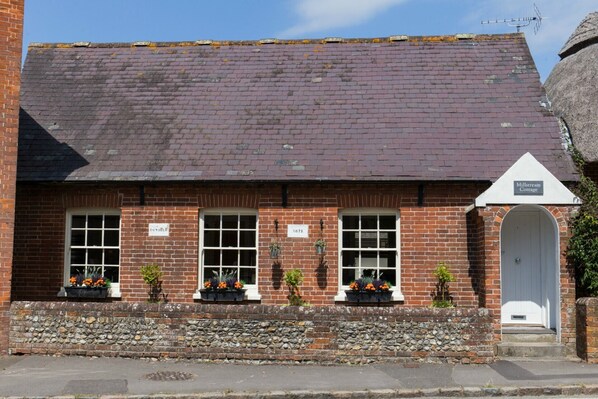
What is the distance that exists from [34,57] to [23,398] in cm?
1113

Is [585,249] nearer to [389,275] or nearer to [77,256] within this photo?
[389,275]

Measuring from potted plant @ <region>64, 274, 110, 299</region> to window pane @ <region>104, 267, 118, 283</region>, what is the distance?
1.12ft

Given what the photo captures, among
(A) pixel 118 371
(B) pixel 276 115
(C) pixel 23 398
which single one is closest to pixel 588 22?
(B) pixel 276 115

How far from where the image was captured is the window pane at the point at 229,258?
551 inches

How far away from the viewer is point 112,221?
47.0 ft

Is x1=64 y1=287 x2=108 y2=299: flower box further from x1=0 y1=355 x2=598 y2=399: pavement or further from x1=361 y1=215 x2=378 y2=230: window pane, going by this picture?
x1=361 y1=215 x2=378 y2=230: window pane

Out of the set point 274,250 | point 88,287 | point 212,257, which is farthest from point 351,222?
point 88,287

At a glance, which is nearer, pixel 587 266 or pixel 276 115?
pixel 587 266

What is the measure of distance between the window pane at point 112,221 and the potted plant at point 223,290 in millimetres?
2433

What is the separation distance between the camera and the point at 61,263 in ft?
46.2

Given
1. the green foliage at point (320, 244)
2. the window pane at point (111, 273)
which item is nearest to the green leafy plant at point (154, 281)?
the window pane at point (111, 273)

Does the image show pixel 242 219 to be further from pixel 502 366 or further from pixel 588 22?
pixel 588 22

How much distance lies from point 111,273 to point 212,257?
223 centimetres

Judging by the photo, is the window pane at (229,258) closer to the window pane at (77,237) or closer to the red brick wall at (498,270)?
the window pane at (77,237)
